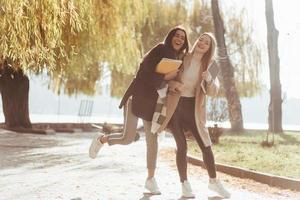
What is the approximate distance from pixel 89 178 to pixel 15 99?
1348cm

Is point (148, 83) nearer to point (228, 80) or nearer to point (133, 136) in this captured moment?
point (133, 136)

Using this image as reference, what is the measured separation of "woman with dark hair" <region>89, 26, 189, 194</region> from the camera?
5.95 metres

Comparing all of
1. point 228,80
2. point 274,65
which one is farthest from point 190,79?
point 274,65

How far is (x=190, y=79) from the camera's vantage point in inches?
238

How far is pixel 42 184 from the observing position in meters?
6.77

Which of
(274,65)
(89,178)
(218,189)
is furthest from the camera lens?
(274,65)

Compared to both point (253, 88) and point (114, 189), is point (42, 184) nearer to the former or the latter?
point (114, 189)

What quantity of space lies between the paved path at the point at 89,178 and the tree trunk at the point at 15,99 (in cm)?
881

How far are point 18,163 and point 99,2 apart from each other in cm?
518

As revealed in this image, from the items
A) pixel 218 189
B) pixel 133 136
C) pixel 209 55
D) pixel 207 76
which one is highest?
pixel 209 55

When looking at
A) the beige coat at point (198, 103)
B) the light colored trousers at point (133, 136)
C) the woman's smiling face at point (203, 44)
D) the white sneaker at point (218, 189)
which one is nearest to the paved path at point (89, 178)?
the white sneaker at point (218, 189)

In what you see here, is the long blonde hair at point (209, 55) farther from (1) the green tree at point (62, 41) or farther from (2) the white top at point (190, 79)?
(1) the green tree at point (62, 41)

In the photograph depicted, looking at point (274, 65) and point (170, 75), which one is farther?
point (274, 65)

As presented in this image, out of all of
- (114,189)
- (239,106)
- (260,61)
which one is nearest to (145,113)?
(114,189)
